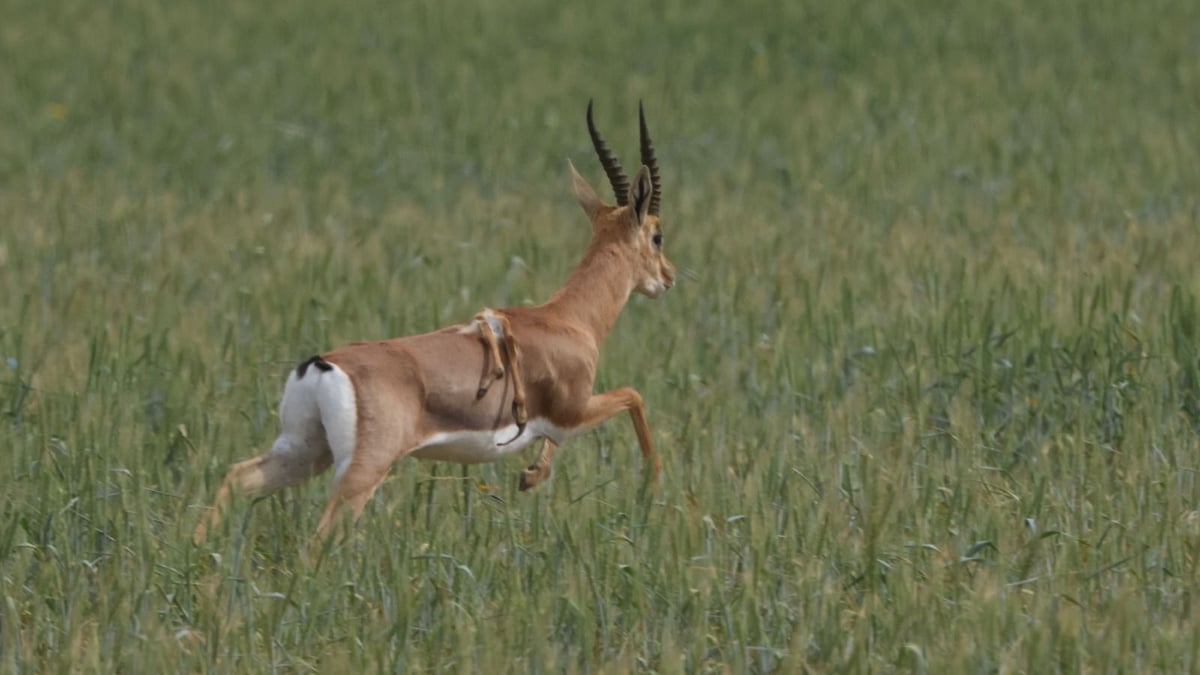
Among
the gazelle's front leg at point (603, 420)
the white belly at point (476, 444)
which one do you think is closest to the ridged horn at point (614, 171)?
the gazelle's front leg at point (603, 420)

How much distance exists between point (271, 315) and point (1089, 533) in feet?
14.6

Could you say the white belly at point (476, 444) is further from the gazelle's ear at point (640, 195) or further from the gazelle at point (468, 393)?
the gazelle's ear at point (640, 195)

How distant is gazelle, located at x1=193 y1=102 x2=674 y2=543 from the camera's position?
19.8 ft

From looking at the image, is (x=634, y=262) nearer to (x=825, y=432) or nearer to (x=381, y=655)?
(x=825, y=432)

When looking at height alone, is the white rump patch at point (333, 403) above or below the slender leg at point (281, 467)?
above

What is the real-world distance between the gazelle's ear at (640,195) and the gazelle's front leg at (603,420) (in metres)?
0.69

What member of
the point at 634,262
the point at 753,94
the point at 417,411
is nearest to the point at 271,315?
the point at 634,262

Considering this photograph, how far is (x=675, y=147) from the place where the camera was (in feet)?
49.4

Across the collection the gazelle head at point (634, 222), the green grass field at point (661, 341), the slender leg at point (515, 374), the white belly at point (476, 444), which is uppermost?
the gazelle head at point (634, 222)

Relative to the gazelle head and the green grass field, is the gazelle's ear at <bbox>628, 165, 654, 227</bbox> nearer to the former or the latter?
the gazelle head

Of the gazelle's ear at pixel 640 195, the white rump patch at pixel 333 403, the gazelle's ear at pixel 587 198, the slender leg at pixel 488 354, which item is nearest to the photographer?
the white rump patch at pixel 333 403

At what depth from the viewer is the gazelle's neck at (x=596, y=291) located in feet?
23.7

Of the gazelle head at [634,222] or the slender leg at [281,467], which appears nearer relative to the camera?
the slender leg at [281,467]

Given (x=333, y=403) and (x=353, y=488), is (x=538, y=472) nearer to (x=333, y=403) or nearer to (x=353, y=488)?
(x=353, y=488)
